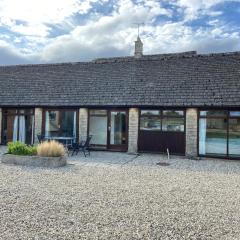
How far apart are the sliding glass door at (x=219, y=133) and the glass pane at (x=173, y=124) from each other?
3.01 feet

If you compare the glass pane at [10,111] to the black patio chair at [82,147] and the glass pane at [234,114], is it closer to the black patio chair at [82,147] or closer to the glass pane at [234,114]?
the black patio chair at [82,147]

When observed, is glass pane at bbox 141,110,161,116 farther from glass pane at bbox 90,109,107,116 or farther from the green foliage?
the green foliage

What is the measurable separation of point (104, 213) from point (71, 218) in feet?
2.25

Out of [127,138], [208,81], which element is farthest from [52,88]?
[208,81]

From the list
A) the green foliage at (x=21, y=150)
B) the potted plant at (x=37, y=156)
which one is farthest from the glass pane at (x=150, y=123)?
the green foliage at (x=21, y=150)

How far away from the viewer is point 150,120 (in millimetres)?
15297

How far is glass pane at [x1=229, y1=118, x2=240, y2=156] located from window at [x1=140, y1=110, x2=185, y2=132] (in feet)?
7.50

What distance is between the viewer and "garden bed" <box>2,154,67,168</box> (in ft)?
36.5

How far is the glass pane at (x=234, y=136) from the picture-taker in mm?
14092

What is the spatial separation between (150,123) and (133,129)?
3.08ft

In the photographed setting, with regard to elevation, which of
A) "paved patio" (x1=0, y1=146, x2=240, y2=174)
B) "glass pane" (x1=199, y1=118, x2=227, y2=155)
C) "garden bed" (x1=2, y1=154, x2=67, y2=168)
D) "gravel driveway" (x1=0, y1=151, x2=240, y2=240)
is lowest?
"gravel driveway" (x1=0, y1=151, x2=240, y2=240)

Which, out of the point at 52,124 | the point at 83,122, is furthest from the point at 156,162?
the point at 52,124

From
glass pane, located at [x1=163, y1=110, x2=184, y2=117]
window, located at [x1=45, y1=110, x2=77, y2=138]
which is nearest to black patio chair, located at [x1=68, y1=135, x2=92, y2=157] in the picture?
window, located at [x1=45, y1=110, x2=77, y2=138]

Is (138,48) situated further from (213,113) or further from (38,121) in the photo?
(38,121)
